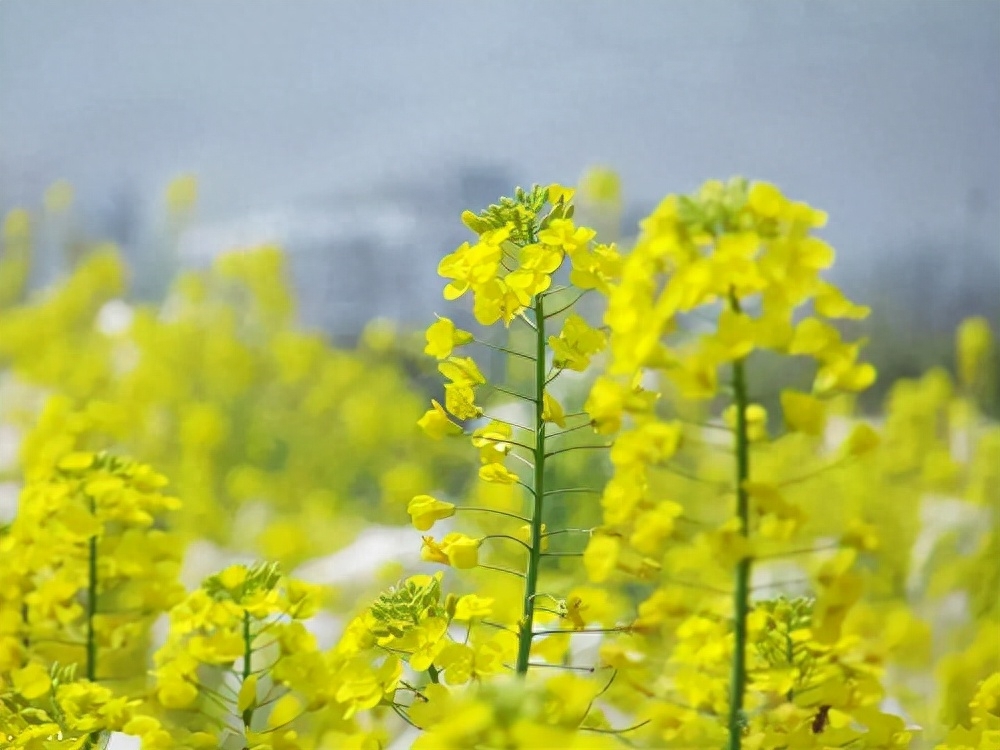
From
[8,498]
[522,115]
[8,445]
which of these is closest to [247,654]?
[522,115]

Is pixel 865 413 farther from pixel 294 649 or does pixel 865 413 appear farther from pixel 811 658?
pixel 294 649

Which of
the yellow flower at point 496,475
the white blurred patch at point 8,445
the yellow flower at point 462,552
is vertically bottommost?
the yellow flower at point 462,552

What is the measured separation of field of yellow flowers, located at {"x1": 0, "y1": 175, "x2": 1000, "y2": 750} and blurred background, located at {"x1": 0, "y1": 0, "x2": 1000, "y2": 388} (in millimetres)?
65

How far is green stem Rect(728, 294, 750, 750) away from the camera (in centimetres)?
43

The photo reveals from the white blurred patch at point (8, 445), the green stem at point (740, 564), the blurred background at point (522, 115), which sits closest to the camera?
the green stem at point (740, 564)

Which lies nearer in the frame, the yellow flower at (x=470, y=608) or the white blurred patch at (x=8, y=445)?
the yellow flower at (x=470, y=608)

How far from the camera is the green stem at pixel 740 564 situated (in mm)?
431

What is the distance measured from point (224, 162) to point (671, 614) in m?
0.90

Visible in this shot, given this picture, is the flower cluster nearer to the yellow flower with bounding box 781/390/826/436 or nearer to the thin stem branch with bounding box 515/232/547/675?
the thin stem branch with bounding box 515/232/547/675

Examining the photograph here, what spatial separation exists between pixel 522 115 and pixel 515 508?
1.31 ft

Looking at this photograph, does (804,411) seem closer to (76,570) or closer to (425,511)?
(425,511)

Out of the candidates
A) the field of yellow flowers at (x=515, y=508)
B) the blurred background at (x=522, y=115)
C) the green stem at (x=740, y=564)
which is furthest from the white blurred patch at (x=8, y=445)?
the green stem at (x=740, y=564)

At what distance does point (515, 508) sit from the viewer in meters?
1.02

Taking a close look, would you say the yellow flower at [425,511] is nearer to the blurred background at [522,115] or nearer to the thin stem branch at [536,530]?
the thin stem branch at [536,530]
